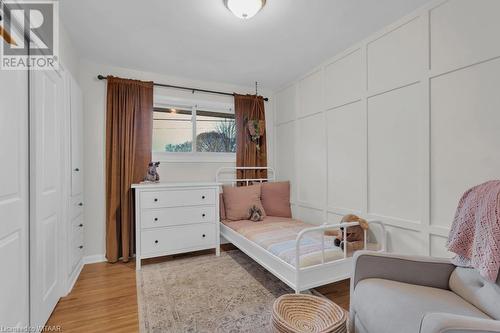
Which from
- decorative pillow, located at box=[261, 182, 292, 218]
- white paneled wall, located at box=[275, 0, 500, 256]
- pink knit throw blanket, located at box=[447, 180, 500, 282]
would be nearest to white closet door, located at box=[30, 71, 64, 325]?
decorative pillow, located at box=[261, 182, 292, 218]

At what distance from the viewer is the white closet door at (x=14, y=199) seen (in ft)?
4.06

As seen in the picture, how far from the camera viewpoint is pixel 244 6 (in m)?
1.83

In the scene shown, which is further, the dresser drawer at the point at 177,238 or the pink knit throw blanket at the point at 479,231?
the dresser drawer at the point at 177,238

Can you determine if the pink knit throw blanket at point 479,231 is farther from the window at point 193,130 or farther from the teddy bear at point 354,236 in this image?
the window at point 193,130

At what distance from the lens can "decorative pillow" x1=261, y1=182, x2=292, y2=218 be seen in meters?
3.34

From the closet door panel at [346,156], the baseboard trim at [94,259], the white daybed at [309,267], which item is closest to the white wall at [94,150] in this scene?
the baseboard trim at [94,259]

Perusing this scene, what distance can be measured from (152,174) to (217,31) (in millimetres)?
1797

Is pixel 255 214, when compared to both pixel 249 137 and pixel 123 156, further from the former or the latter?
pixel 123 156

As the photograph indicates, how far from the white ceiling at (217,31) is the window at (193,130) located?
0.61 meters

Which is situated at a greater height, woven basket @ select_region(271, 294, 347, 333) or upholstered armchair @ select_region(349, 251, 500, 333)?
upholstered armchair @ select_region(349, 251, 500, 333)

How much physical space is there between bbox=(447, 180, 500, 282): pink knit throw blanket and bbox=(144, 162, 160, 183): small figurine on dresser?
2.86 m

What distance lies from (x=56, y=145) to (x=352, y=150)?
2729mm

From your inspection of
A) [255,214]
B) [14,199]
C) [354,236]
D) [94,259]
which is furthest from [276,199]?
[14,199]

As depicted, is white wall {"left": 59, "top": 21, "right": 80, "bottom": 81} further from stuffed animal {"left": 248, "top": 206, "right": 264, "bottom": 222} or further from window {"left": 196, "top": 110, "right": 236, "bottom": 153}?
stuffed animal {"left": 248, "top": 206, "right": 264, "bottom": 222}
